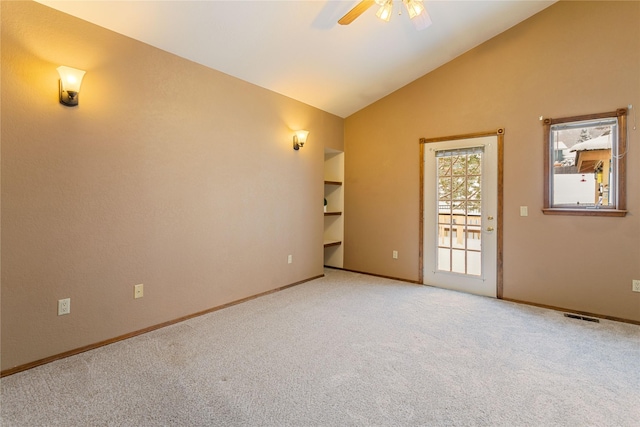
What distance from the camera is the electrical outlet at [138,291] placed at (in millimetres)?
2783

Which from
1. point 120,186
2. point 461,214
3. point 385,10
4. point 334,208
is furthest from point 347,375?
Answer: point 334,208

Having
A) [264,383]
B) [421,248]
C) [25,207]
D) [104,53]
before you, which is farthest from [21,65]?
[421,248]

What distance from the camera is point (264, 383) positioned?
206cm

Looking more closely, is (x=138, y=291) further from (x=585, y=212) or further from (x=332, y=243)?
(x=585, y=212)

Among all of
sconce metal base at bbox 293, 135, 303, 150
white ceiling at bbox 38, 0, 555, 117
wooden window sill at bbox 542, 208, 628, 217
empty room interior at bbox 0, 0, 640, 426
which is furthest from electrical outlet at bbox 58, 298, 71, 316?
wooden window sill at bbox 542, 208, 628, 217

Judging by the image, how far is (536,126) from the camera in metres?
3.61

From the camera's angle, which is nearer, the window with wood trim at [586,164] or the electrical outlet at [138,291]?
the electrical outlet at [138,291]

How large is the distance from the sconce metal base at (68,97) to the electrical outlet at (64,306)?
1.49 metres

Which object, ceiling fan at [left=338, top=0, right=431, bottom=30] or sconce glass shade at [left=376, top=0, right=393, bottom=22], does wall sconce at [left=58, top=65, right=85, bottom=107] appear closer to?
ceiling fan at [left=338, top=0, right=431, bottom=30]

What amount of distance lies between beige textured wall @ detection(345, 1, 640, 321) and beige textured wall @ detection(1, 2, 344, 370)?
6.25 feet

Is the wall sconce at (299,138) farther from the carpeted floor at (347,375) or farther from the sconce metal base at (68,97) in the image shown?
the sconce metal base at (68,97)

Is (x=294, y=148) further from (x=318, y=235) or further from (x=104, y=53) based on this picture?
(x=104, y=53)

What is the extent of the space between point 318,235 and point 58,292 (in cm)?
317

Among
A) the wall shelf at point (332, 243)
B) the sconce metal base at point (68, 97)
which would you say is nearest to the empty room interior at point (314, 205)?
the sconce metal base at point (68, 97)
